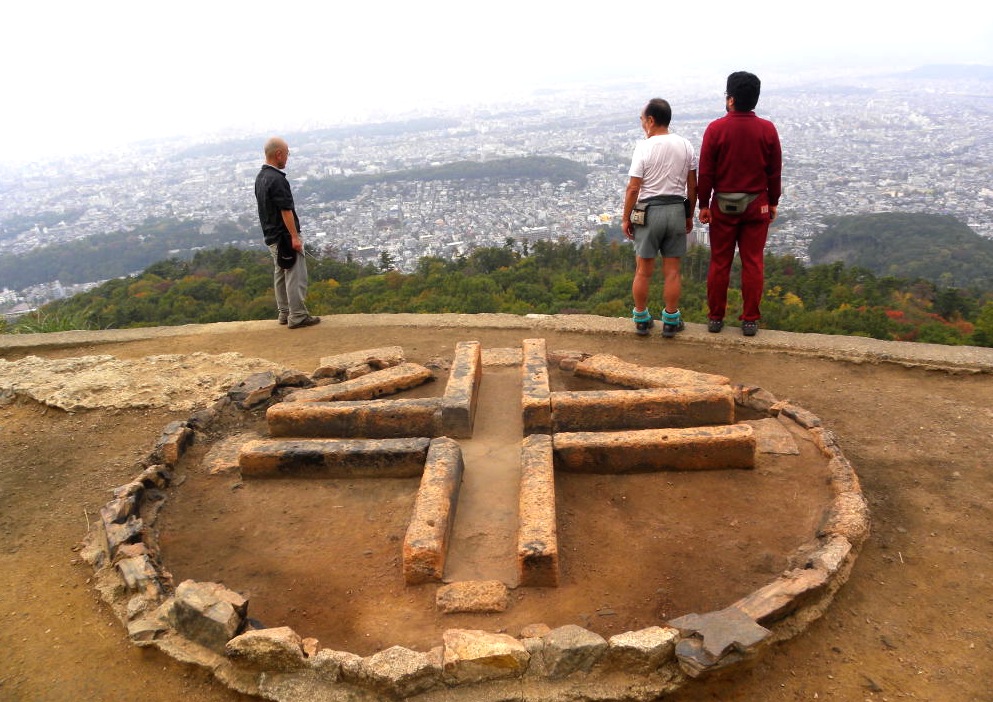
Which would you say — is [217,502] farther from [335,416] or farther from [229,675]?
[229,675]

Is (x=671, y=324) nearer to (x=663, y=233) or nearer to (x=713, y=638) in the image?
(x=663, y=233)

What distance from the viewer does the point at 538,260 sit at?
20719 millimetres

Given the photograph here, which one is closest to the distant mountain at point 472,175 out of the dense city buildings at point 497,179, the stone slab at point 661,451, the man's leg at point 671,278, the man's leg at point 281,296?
the dense city buildings at point 497,179

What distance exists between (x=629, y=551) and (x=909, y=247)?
25.3m

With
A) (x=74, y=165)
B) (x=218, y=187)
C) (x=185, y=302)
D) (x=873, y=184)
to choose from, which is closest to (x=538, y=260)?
(x=185, y=302)

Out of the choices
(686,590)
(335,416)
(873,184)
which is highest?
(335,416)

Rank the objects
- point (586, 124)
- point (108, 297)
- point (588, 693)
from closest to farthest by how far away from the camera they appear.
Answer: point (588, 693)
point (108, 297)
point (586, 124)

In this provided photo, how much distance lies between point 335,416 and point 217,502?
96cm

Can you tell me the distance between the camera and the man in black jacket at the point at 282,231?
732 centimetres

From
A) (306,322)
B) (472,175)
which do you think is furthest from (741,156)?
(472,175)

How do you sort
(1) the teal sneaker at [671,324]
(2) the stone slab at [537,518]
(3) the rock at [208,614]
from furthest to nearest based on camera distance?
(1) the teal sneaker at [671,324], (2) the stone slab at [537,518], (3) the rock at [208,614]

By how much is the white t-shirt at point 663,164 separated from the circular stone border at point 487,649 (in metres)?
3.40

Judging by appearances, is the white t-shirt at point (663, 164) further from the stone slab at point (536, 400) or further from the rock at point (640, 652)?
the rock at point (640, 652)

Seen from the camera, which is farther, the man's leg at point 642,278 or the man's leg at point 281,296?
the man's leg at point 281,296
